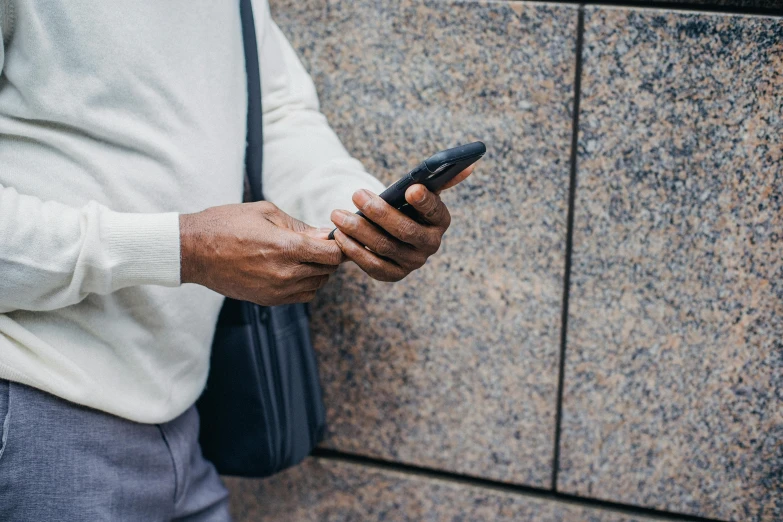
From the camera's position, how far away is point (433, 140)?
1.78m

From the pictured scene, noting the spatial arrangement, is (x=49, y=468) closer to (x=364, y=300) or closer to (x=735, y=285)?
(x=364, y=300)

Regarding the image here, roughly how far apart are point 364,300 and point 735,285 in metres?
1.05

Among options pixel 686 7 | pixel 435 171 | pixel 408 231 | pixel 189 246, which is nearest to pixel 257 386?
pixel 189 246

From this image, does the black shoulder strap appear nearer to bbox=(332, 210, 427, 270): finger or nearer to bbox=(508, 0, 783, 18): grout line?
bbox=(332, 210, 427, 270): finger

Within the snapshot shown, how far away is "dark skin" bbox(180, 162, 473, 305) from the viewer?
1204 mm

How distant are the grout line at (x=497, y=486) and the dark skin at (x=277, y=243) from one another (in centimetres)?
104

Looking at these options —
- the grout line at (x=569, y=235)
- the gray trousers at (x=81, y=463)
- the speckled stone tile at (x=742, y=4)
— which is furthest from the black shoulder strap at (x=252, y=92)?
the speckled stone tile at (x=742, y=4)

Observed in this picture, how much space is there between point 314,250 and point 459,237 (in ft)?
2.30

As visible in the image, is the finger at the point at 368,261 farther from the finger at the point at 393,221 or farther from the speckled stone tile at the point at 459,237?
the speckled stone tile at the point at 459,237

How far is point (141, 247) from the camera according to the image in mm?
1180

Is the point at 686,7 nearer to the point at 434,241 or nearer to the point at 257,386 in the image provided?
the point at 434,241

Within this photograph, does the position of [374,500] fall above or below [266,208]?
below

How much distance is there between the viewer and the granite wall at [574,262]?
1591mm

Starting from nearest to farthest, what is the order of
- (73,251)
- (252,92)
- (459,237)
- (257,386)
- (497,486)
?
(73,251)
(252,92)
(257,386)
(459,237)
(497,486)
